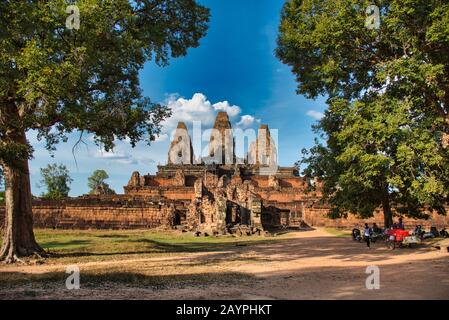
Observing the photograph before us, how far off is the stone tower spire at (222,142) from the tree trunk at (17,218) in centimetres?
4293

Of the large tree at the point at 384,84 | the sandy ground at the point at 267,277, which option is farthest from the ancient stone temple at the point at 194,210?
the sandy ground at the point at 267,277

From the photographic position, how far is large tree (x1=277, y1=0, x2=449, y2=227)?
1230 centimetres

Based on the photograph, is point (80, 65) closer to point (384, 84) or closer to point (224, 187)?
point (384, 84)

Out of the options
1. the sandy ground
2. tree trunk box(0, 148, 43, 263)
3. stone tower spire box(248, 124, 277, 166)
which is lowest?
the sandy ground

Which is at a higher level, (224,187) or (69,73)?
(69,73)

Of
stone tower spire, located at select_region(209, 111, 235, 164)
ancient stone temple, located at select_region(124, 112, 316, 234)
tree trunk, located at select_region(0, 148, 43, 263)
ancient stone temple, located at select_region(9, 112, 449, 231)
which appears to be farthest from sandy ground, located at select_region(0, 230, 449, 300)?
stone tower spire, located at select_region(209, 111, 235, 164)

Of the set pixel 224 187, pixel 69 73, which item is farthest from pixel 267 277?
pixel 224 187

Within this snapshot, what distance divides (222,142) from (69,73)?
46.3 meters

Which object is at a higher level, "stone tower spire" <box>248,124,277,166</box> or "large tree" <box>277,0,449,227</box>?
"stone tower spire" <box>248,124,277,166</box>

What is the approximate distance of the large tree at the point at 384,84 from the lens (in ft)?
40.4

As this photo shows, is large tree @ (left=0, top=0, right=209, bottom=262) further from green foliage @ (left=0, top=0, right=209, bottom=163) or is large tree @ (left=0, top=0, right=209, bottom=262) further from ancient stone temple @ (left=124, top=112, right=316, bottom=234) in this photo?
ancient stone temple @ (left=124, top=112, right=316, bottom=234)

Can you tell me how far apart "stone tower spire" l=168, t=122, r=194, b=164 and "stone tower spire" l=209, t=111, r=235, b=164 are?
3506 mm

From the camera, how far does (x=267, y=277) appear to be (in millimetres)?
9750

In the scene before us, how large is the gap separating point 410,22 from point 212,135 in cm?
4536
